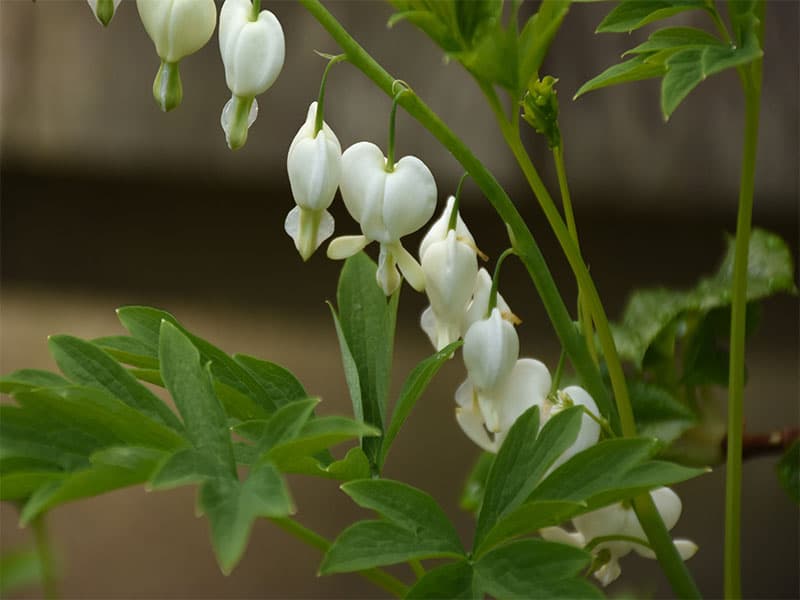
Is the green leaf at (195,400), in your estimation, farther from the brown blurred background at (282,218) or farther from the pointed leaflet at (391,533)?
the brown blurred background at (282,218)

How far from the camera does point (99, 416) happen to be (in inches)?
17.0

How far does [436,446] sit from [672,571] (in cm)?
134

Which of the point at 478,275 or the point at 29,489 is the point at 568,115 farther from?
the point at 29,489

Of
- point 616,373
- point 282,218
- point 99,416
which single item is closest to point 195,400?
point 99,416

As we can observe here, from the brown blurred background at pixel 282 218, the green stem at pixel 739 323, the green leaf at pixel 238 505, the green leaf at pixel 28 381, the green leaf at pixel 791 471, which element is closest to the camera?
the green leaf at pixel 238 505

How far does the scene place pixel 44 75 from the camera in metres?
1.62

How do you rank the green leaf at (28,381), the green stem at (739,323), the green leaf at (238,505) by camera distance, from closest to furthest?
1. the green leaf at (238,505)
2. the green leaf at (28,381)
3. the green stem at (739,323)

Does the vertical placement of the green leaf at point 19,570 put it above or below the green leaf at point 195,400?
below

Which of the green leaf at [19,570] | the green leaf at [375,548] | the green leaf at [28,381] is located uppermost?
the green leaf at [28,381]

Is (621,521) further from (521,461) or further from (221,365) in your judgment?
(221,365)

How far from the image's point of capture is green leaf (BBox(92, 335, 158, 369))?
0.52m

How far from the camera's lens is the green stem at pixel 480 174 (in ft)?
1.63

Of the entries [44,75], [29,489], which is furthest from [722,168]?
[29,489]

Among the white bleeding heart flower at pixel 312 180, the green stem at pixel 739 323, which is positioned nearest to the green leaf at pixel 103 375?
the white bleeding heart flower at pixel 312 180
